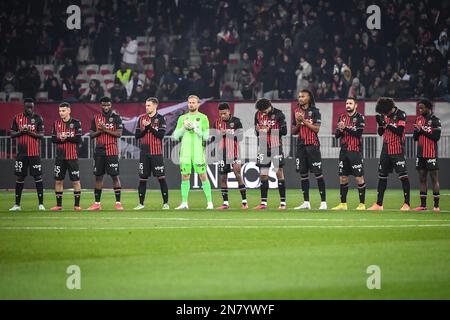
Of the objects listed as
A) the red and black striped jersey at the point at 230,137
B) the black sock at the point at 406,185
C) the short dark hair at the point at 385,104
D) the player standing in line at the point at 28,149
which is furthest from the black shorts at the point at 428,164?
the player standing in line at the point at 28,149

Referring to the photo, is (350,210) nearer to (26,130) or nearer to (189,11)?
(26,130)

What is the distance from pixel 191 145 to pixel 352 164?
3.66 metres

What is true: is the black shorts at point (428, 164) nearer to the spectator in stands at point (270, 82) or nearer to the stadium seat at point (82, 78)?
the spectator in stands at point (270, 82)

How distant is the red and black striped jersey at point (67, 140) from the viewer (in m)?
22.9

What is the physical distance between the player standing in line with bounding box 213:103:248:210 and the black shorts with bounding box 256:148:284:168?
1.83 ft

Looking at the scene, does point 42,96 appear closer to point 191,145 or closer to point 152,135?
point 152,135

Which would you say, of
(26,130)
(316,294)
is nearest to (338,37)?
(26,130)

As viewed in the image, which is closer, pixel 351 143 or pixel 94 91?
pixel 351 143

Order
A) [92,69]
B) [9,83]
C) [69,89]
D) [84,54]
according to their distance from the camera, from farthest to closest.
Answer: [84,54] < [92,69] < [9,83] < [69,89]

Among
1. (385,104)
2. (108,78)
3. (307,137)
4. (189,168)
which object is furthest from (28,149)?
(108,78)

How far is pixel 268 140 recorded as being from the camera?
2336 centimetres

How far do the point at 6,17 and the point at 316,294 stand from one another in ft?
102

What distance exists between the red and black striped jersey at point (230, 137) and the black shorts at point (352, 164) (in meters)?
2.52

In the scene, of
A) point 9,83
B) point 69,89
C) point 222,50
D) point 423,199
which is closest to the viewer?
point 423,199
